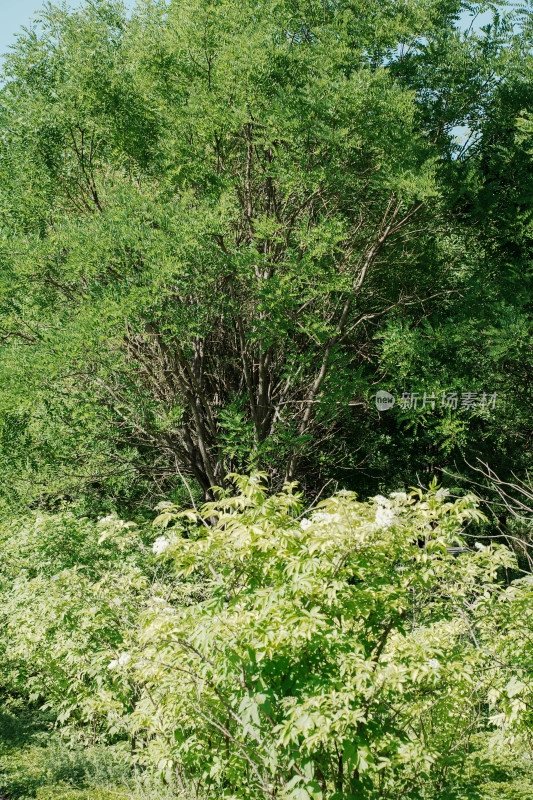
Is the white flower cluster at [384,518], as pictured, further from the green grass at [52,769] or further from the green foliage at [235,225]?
the green foliage at [235,225]

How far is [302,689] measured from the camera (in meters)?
2.65

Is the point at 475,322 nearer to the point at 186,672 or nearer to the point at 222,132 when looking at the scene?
the point at 222,132

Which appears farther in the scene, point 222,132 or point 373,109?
point 222,132

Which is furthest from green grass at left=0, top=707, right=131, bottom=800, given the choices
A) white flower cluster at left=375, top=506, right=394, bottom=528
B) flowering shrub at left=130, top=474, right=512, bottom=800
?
white flower cluster at left=375, top=506, right=394, bottom=528

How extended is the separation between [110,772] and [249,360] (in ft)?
19.2

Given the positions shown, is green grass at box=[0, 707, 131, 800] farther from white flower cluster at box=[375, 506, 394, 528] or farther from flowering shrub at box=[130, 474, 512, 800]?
white flower cluster at box=[375, 506, 394, 528]

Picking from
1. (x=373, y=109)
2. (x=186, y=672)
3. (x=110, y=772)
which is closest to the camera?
(x=186, y=672)

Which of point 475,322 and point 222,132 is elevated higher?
point 222,132

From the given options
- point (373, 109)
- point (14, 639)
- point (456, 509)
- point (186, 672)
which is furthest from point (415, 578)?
point (373, 109)

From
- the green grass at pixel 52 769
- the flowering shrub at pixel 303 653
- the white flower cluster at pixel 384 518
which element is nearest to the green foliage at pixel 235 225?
the green grass at pixel 52 769

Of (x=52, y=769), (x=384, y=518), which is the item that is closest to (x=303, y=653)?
(x=384, y=518)

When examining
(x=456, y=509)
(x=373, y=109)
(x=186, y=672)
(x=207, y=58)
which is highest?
(x=207, y=58)

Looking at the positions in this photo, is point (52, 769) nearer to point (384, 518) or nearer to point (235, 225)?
point (384, 518)

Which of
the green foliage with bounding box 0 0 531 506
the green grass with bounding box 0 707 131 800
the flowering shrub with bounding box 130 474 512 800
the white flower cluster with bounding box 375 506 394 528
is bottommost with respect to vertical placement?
the green grass with bounding box 0 707 131 800
